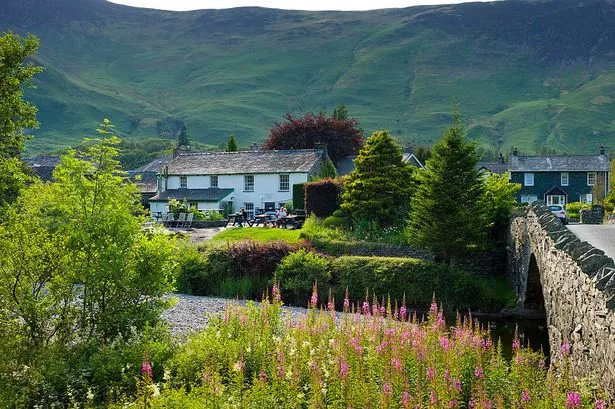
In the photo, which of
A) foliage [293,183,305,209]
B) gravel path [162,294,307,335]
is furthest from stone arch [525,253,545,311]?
foliage [293,183,305,209]

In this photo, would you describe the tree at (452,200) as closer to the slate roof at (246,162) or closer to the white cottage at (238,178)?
the slate roof at (246,162)

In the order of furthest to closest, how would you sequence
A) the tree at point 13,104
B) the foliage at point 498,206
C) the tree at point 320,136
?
the tree at point 320,136 < the foliage at point 498,206 < the tree at point 13,104

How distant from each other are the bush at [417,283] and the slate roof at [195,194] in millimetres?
35862

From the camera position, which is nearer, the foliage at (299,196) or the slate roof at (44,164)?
the foliage at (299,196)

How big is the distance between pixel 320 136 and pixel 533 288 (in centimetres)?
5258

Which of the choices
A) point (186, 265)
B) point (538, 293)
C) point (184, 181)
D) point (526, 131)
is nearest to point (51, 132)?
point (526, 131)

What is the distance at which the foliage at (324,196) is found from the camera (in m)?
40.7

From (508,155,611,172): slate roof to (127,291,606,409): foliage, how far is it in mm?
69442

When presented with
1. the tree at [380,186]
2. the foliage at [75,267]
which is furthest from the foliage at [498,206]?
the foliage at [75,267]

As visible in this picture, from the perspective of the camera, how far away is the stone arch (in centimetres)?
2103

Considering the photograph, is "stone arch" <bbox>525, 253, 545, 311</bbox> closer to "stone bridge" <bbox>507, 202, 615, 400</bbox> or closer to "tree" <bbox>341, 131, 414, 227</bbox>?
"stone bridge" <bbox>507, 202, 615, 400</bbox>

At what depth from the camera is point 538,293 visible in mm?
23141

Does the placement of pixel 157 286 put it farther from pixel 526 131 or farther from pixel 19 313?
pixel 526 131

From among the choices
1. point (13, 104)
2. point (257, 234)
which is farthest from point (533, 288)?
point (257, 234)
